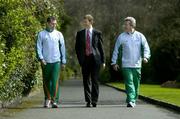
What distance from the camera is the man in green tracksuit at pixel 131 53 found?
44.7 feet

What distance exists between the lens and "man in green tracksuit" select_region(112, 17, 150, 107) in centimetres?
1363

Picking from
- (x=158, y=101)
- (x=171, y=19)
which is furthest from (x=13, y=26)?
(x=171, y=19)

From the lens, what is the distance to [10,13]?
36.9 ft

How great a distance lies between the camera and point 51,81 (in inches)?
523

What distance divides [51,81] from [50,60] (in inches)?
19.3

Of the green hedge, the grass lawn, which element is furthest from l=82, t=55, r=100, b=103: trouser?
the grass lawn

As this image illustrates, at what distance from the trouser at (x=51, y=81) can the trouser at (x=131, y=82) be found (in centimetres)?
166

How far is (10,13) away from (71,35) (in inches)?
1856

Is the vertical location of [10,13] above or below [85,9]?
below

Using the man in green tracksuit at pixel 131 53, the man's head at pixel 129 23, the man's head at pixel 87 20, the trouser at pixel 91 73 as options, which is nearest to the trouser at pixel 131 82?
the man in green tracksuit at pixel 131 53

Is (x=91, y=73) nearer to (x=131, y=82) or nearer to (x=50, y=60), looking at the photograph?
(x=131, y=82)

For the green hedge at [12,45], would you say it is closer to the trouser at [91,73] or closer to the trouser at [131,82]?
the trouser at [91,73]

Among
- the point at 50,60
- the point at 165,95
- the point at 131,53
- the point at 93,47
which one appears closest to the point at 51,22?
the point at 50,60

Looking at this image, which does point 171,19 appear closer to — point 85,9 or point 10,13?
point 85,9
